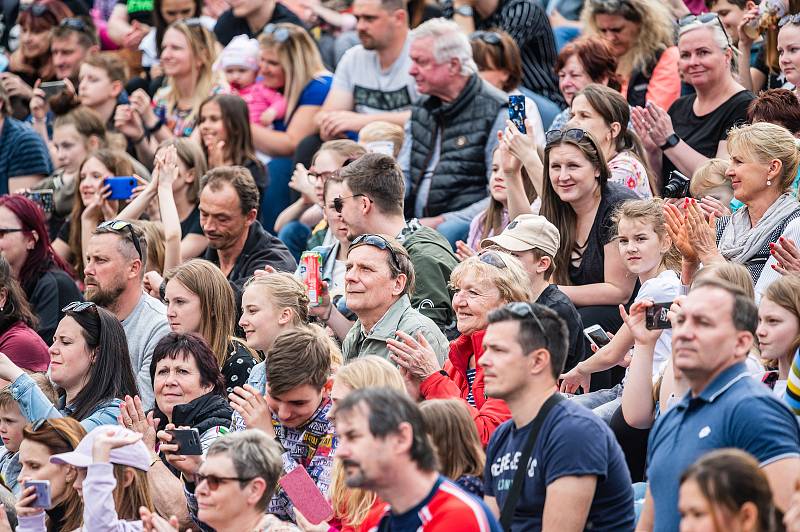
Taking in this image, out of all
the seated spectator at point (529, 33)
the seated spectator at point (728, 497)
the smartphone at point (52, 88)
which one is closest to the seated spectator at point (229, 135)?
the smartphone at point (52, 88)

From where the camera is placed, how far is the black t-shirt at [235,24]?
37.9ft

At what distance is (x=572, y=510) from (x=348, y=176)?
3187 mm

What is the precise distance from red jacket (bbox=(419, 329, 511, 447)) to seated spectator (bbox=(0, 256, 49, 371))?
273 centimetres

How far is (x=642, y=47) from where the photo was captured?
9.33 m

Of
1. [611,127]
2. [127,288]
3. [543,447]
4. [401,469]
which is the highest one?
[401,469]

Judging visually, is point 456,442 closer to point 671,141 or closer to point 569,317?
point 569,317

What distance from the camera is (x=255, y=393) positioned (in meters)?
5.86

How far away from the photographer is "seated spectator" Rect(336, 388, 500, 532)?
423 centimetres

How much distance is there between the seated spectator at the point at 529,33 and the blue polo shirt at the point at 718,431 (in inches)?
239

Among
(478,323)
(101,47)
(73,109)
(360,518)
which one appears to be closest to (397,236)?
(478,323)

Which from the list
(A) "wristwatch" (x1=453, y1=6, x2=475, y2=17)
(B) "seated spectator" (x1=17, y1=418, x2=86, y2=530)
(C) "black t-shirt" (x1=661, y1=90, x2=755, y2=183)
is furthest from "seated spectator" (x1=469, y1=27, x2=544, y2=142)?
(B) "seated spectator" (x1=17, y1=418, x2=86, y2=530)

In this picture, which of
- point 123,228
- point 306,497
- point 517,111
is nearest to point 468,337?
point 306,497

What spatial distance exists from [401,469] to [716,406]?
3.45ft

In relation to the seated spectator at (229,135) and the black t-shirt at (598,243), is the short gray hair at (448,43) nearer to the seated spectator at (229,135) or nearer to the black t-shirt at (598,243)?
the seated spectator at (229,135)
